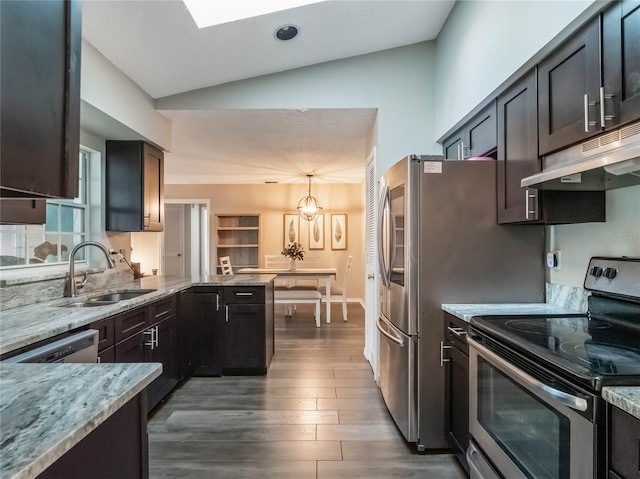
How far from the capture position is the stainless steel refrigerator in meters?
2.15

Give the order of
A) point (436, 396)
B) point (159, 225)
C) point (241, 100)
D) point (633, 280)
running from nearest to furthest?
1. point (633, 280)
2. point (436, 396)
3. point (241, 100)
4. point (159, 225)

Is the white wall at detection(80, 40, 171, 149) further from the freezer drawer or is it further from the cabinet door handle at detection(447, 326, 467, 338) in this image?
the cabinet door handle at detection(447, 326, 467, 338)

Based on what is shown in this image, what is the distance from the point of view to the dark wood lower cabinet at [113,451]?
77 centimetres

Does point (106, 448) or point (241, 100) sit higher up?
point (241, 100)

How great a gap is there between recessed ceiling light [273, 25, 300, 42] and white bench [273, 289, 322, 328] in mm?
3537

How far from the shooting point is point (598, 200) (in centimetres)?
180

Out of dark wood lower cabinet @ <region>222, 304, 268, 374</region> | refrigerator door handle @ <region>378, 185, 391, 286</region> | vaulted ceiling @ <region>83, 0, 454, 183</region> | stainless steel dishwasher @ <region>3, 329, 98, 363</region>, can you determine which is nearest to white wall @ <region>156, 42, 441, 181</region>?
vaulted ceiling @ <region>83, 0, 454, 183</region>

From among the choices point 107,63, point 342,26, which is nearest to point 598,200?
point 342,26

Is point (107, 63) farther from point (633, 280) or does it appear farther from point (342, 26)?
point (633, 280)

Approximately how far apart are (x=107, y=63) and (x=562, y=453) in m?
3.34

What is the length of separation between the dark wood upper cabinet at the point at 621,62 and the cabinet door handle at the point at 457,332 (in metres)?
1.09

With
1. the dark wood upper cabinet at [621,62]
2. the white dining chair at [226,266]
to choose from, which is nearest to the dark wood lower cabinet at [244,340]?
the dark wood upper cabinet at [621,62]

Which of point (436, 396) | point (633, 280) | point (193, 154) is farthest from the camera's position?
point (193, 154)

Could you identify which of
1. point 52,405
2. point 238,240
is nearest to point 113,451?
point 52,405
